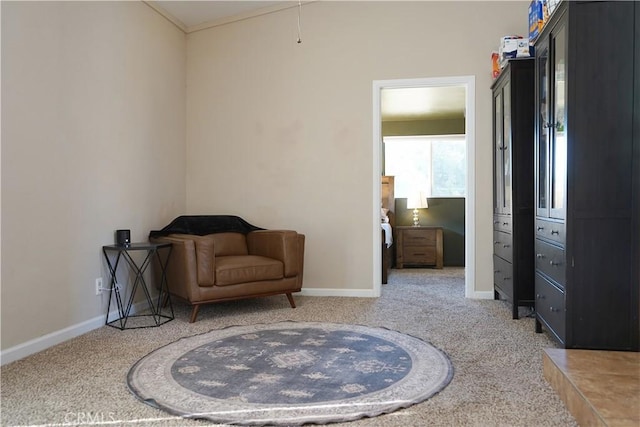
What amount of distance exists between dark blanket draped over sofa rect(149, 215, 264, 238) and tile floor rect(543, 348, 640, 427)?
2913 mm

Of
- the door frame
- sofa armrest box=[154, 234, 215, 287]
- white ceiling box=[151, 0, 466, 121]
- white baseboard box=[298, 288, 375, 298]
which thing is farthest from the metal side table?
white ceiling box=[151, 0, 466, 121]

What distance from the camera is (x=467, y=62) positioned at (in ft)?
14.8

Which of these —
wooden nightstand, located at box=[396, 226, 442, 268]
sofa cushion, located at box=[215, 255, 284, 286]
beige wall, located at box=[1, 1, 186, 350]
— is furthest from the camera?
wooden nightstand, located at box=[396, 226, 442, 268]

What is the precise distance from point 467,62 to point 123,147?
3059 mm

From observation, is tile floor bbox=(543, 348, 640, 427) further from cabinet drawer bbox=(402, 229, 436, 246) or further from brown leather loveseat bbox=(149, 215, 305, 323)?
cabinet drawer bbox=(402, 229, 436, 246)

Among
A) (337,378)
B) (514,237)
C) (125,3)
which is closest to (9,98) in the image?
(125,3)

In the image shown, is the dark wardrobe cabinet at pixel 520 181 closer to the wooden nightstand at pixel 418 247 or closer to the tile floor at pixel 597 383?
the tile floor at pixel 597 383

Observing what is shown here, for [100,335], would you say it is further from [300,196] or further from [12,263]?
[300,196]

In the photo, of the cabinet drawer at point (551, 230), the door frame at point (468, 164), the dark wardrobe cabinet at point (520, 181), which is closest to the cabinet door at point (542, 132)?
the cabinet drawer at point (551, 230)

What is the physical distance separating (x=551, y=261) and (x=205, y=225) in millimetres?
2859

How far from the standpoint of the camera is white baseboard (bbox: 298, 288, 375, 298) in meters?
4.67

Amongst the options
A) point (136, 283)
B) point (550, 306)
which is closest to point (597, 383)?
point (550, 306)

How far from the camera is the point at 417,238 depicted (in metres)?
6.83

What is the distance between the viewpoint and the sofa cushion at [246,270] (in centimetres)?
372
